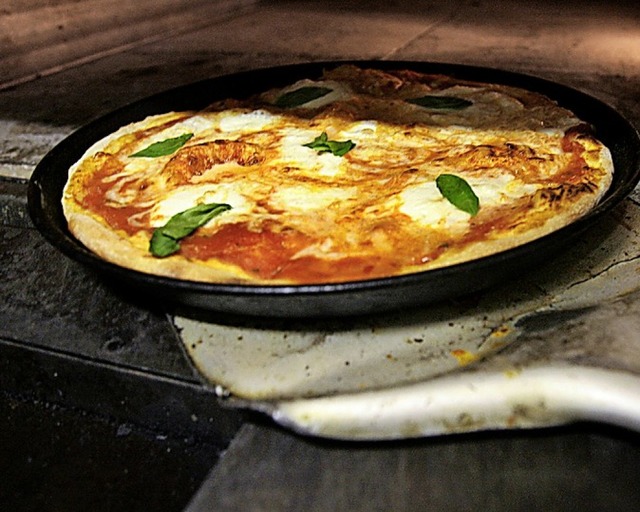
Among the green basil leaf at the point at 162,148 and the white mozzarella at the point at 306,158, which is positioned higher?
the green basil leaf at the point at 162,148

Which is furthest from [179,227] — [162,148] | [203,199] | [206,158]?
[162,148]

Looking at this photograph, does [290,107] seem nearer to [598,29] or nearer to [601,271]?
[601,271]

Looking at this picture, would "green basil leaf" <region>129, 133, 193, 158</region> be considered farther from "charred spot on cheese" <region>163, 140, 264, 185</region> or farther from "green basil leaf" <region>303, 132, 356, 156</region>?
"green basil leaf" <region>303, 132, 356, 156</region>

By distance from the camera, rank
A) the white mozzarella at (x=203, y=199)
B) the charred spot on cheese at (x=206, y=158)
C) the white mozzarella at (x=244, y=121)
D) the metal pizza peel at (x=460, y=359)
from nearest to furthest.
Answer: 1. the metal pizza peel at (x=460, y=359)
2. the white mozzarella at (x=203, y=199)
3. the charred spot on cheese at (x=206, y=158)
4. the white mozzarella at (x=244, y=121)

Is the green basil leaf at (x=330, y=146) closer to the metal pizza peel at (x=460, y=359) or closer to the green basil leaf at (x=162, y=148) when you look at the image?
the green basil leaf at (x=162, y=148)

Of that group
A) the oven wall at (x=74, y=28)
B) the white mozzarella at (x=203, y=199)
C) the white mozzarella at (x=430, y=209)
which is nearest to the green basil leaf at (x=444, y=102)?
the white mozzarella at (x=430, y=209)

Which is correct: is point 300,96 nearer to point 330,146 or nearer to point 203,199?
point 330,146
